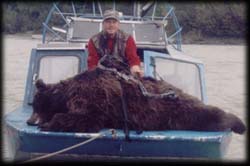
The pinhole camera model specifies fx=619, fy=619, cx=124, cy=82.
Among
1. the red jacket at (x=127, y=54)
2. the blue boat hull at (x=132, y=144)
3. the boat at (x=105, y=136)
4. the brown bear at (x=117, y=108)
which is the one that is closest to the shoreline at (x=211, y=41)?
the boat at (x=105, y=136)

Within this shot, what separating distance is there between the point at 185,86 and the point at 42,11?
18817 millimetres

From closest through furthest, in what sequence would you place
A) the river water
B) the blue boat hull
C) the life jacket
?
the blue boat hull, the life jacket, the river water

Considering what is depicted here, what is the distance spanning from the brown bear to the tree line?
59.0 ft

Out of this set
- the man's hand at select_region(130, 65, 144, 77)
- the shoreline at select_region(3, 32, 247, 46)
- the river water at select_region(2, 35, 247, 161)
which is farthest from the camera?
the shoreline at select_region(3, 32, 247, 46)

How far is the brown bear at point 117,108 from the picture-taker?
5.85 m

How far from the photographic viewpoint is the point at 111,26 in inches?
276

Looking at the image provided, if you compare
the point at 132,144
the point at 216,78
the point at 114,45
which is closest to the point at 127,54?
the point at 114,45

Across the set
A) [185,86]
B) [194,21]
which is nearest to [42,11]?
[194,21]

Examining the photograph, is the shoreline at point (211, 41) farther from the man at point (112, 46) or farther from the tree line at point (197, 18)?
the man at point (112, 46)

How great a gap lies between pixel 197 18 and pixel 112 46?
18.9 metres

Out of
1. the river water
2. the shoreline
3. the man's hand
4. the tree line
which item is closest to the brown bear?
the man's hand

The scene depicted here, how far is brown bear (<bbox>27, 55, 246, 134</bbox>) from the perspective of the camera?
5.85 m

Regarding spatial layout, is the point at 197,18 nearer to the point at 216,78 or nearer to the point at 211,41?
the point at 211,41

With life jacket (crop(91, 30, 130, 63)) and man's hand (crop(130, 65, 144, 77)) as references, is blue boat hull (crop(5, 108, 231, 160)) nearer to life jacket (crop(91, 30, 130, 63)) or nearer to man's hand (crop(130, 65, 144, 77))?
man's hand (crop(130, 65, 144, 77))
